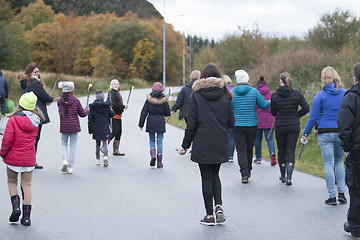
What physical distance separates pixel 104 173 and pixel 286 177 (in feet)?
11.1

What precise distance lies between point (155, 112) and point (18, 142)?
4.68 m

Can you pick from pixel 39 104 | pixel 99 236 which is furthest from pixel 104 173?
pixel 99 236

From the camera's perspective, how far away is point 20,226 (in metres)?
6.08

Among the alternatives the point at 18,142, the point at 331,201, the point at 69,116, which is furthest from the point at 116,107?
the point at 331,201

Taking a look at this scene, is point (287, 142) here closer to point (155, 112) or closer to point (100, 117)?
point (155, 112)

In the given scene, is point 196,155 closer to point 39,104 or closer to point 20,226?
point 20,226

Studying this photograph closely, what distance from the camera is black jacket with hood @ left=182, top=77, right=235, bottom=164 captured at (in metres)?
6.17

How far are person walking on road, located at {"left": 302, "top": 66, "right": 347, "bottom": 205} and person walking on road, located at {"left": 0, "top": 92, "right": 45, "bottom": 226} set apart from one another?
12.9 feet

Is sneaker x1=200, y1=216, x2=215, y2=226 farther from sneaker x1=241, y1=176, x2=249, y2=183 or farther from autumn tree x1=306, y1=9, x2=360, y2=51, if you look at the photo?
autumn tree x1=306, y1=9, x2=360, y2=51

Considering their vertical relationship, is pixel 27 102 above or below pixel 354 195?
above

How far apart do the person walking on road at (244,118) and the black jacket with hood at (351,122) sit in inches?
126

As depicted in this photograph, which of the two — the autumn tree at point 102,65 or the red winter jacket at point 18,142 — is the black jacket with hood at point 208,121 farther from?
the autumn tree at point 102,65

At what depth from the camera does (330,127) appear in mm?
7207

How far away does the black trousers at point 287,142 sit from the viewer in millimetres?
8625
